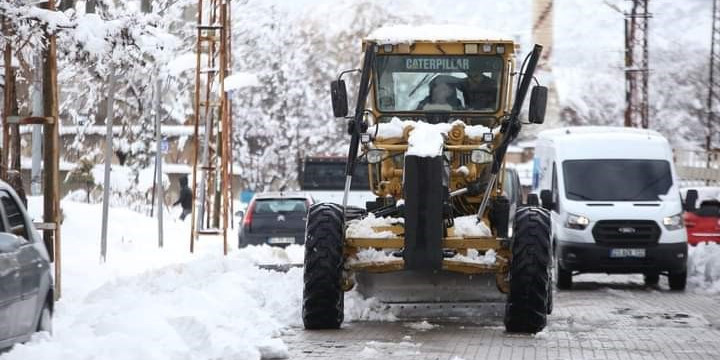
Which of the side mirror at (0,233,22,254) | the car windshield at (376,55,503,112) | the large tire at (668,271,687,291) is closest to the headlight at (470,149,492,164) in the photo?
the car windshield at (376,55,503,112)

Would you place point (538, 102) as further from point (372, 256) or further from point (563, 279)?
point (563, 279)

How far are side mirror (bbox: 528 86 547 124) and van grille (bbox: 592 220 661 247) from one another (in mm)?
7994

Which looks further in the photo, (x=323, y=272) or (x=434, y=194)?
(x=323, y=272)

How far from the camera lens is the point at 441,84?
1587 centimetres

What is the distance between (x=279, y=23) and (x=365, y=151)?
53.2m

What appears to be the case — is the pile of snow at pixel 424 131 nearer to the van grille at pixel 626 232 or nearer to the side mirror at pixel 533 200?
the side mirror at pixel 533 200

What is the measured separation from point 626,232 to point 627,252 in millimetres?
328

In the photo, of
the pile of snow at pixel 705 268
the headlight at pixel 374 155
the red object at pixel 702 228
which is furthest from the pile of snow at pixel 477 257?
the red object at pixel 702 228

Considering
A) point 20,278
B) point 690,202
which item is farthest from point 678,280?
point 20,278

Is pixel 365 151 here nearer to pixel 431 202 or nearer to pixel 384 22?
pixel 431 202

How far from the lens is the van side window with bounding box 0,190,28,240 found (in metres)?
11.4

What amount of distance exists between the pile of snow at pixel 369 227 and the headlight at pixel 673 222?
8310mm

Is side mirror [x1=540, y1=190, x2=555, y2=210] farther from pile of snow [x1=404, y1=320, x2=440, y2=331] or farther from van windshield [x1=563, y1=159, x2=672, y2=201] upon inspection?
pile of snow [x1=404, y1=320, x2=440, y2=331]

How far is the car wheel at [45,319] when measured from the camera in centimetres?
1141
